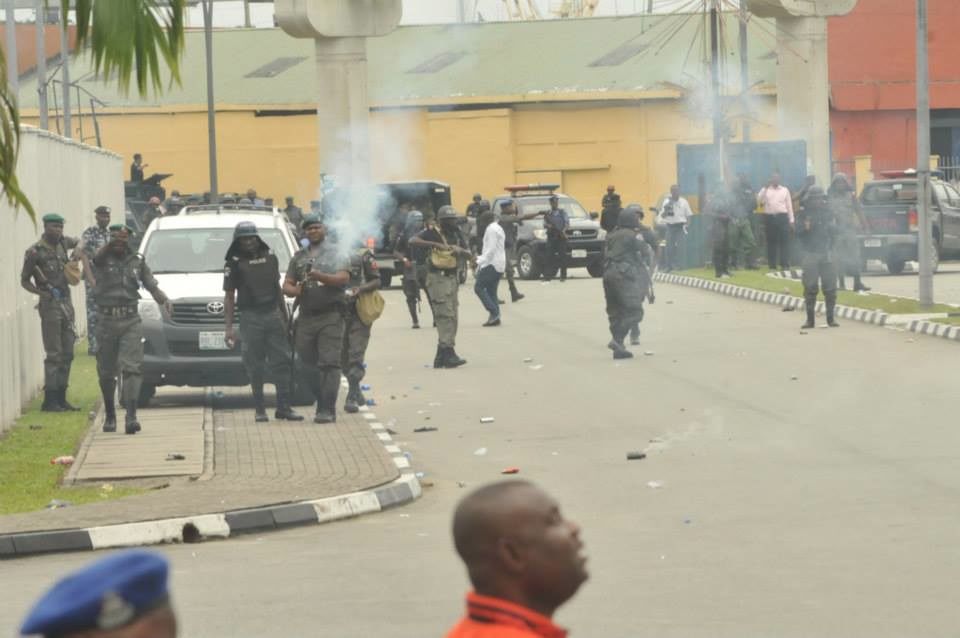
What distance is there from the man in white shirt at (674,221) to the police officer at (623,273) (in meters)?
18.0

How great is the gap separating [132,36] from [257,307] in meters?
11.1

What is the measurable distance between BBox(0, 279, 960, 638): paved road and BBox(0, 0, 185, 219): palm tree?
2899 millimetres

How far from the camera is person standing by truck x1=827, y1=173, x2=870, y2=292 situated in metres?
30.3

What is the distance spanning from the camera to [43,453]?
51.8 ft

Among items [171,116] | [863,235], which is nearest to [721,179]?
[863,235]

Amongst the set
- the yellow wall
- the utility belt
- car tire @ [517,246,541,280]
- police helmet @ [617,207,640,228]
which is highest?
the yellow wall

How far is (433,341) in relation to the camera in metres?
27.2

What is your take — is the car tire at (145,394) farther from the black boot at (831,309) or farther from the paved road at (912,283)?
the paved road at (912,283)

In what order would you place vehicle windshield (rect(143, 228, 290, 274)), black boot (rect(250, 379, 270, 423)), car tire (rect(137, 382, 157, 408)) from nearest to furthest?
black boot (rect(250, 379, 270, 423))
car tire (rect(137, 382, 157, 408))
vehicle windshield (rect(143, 228, 290, 274))

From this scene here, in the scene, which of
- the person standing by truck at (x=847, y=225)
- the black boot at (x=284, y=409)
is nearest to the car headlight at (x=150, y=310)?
the black boot at (x=284, y=409)

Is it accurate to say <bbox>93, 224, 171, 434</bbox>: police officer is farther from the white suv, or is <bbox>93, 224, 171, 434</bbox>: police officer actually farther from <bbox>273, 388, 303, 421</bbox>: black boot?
the white suv

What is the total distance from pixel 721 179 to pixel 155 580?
40.3 meters

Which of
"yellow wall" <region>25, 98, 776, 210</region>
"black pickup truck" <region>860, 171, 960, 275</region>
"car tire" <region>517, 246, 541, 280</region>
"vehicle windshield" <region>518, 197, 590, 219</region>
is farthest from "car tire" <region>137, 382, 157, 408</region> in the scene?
"yellow wall" <region>25, 98, 776, 210</region>

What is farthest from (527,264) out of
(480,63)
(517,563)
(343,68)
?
(517,563)
